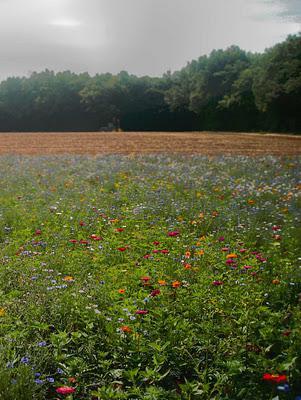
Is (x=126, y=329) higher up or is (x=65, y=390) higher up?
(x=126, y=329)

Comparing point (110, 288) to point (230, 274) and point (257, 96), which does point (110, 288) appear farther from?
point (257, 96)

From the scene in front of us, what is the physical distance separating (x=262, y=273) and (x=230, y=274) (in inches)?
14.4

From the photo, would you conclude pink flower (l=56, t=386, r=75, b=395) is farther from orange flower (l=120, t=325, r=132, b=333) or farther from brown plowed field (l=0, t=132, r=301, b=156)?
brown plowed field (l=0, t=132, r=301, b=156)

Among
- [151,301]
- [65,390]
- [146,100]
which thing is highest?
→ [146,100]

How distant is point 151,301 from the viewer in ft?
15.8

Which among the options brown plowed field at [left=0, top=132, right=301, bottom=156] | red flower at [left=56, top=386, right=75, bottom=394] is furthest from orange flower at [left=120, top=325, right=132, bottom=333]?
brown plowed field at [left=0, top=132, right=301, bottom=156]

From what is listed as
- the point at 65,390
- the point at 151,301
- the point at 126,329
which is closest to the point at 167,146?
the point at 151,301

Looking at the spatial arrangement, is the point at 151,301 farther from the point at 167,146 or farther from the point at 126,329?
the point at 167,146

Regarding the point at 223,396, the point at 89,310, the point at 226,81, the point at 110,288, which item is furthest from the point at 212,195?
the point at 226,81

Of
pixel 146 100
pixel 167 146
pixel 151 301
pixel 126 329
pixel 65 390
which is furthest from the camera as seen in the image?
pixel 146 100

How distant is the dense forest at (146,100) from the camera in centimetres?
6150

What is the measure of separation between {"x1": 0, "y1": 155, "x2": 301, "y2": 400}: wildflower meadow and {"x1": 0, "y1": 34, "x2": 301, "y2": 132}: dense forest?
48602 millimetres

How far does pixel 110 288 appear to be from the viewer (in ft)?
17.3

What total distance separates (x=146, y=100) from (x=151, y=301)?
7029 cm
